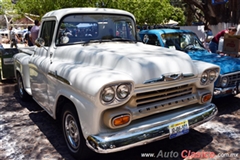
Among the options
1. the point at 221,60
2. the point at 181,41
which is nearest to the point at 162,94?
the point at 221,60

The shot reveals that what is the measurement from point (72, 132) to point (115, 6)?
25.2 feet

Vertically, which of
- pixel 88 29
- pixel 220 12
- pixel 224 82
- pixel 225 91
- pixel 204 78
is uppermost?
pixel 220 12

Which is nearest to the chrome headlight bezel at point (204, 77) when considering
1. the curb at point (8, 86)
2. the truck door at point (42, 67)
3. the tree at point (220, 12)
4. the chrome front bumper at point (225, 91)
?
the chrome front bumper at point (225, 91)

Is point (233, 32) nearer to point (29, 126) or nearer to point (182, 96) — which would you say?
point (182, 96)

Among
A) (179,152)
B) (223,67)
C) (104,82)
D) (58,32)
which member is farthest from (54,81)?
(223,67)

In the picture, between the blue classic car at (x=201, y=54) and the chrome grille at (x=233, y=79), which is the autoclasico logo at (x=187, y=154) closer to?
the blue classic car at (x=201, y=54)

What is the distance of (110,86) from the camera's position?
2693 millimetres

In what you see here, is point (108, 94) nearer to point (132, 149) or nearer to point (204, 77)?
point (132, 149)

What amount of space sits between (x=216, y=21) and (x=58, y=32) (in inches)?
404

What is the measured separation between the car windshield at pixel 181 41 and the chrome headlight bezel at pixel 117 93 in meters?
3.84

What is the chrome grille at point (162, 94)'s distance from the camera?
297cm

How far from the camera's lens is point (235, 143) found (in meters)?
3.87

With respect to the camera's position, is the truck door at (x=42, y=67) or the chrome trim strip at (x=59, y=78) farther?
the truck door at (x=42, y=67)

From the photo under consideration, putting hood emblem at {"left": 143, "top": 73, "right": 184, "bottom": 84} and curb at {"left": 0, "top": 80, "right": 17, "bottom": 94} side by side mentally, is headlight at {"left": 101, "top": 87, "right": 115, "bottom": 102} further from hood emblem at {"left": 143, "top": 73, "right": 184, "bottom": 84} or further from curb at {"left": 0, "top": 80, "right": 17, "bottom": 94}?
curb at {"left": 0, "top": 80, "right": 17, "bottom": 94}
